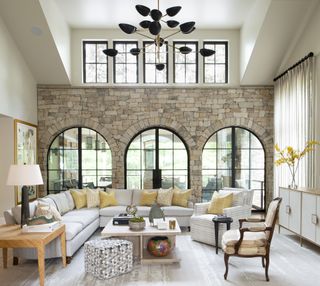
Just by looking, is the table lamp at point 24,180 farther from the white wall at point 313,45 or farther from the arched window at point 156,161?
the white wall at point 313,45

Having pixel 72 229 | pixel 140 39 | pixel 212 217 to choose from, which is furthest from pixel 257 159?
pixel 72 229

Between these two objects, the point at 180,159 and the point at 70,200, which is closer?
the point at 70,200

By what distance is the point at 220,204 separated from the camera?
6.39 meters

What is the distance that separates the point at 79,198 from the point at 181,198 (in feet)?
7.32

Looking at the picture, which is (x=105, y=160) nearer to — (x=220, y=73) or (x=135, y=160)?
(x=135, y=160)

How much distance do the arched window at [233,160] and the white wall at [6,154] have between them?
472cm

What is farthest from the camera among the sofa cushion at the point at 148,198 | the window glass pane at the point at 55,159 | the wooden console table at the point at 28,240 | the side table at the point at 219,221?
the window glass pane at the point at 55,159

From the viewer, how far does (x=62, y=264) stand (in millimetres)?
5023

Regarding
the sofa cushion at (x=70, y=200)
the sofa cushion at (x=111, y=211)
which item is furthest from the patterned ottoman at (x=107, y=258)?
the sofa cushion at (x=70, y=200)

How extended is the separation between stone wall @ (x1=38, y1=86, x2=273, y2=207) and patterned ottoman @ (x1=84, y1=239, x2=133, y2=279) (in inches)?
171

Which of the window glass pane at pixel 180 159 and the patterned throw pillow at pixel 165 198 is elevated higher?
the window glass pane at pixel 180 159

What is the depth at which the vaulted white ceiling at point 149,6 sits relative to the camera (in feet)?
24.3

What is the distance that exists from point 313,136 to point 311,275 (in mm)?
3072

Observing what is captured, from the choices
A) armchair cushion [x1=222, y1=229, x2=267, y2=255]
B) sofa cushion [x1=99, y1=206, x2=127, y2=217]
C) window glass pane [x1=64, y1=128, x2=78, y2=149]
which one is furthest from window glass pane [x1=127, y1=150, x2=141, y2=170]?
armchair cushion [x1=222, y1=229, x2=267, y2=255]
